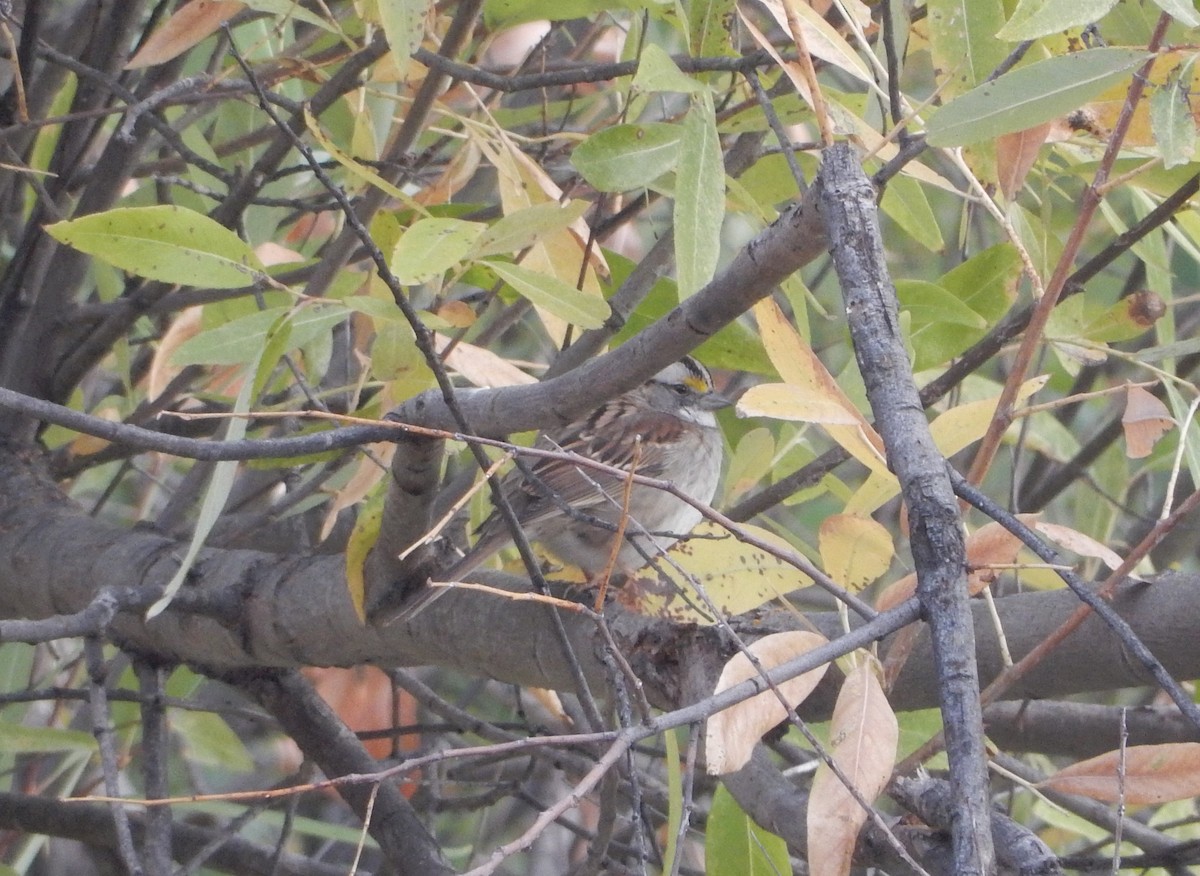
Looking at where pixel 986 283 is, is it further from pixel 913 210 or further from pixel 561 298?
pixel 561 298

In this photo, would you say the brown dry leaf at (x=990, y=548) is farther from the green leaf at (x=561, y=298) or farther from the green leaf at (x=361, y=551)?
the green leaf at (x=361, y=551)

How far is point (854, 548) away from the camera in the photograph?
1.33m

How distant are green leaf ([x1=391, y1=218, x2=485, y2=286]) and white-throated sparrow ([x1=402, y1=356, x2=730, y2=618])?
909 millimetres

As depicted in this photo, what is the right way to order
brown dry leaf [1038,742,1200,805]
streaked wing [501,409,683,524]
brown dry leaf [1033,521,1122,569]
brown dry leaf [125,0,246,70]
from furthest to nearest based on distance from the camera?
streaked wing [501,409,683,524], brown dry leaf [125,0,246,70], brown dry leaf [1033,521,1122,569], brown dry leaf [1038,742,1200,805]

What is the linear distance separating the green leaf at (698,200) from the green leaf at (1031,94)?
0.99ft

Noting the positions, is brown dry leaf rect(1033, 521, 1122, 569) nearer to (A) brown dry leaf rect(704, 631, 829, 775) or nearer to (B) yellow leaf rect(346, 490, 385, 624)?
(A) brown dry leaf rect(704, 631, 829, 775)

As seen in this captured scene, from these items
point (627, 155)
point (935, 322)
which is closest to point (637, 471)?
point (935, 322)

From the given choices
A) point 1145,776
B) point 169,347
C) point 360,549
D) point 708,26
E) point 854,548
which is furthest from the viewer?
point 169,347

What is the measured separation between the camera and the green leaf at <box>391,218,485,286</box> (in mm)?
1368

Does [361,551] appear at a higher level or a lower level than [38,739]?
higher

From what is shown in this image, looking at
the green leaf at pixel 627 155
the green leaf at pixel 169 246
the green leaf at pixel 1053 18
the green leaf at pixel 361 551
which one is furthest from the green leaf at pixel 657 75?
the green leaf at pixel 361 551

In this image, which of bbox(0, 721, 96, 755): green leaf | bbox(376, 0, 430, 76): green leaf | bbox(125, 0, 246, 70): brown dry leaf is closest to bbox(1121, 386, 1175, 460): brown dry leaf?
bbox(376, 0, 430, 76): green leaf

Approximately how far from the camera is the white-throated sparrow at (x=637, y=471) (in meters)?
2.68

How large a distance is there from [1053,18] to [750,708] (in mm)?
560
